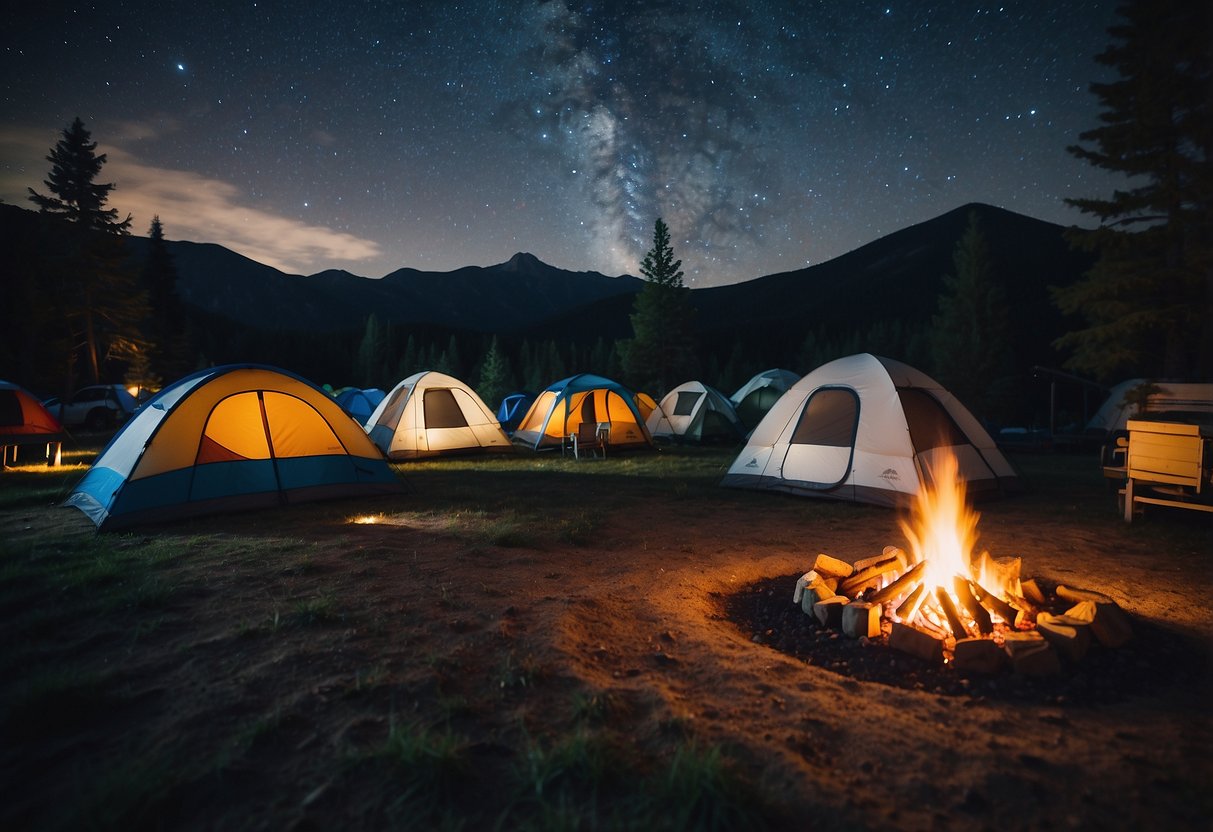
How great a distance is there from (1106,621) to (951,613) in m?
0.92

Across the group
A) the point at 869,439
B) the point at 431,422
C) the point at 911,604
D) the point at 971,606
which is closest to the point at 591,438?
the point at 431,422

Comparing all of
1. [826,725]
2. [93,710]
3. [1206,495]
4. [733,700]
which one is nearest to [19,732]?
[93,710]

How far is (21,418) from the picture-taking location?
12.8 m

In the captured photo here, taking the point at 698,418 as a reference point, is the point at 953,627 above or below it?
below

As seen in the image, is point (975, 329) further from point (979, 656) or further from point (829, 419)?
point (979, 656)

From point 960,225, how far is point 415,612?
240363mm

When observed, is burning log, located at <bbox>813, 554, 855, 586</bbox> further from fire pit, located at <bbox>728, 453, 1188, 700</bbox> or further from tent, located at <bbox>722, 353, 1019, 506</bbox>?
tent, located at <bbox>722, 353, 1019, 506</bbox>

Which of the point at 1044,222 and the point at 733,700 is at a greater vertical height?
the point at 1044,222

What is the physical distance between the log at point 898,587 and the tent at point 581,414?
12.3 m

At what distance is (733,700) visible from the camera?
2.82 meters

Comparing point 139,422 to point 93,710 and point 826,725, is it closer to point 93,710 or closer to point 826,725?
point 93,710

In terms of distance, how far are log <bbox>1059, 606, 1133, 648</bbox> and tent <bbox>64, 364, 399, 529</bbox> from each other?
911 centimetres

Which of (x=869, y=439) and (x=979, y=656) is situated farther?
(x=869, y=439)

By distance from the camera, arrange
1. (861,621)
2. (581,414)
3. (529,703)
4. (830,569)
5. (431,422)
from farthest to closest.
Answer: (581,414) < (431,422) < (830,569) < (861,621) < (529,703)
